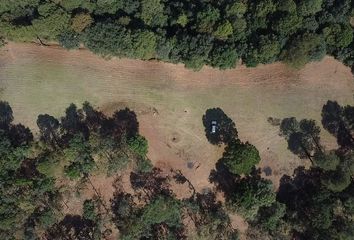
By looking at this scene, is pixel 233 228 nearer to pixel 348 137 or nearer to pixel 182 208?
pixel 182 208

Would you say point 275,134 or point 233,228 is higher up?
point 275,134

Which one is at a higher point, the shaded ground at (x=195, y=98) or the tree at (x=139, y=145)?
the shaded ground at (x=195, y=98)

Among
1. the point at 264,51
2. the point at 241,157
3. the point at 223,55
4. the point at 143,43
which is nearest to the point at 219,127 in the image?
the point at 241,157

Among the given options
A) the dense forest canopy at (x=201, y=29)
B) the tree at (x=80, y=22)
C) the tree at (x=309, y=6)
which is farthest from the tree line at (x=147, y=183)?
the tree at (x=309, y=6)

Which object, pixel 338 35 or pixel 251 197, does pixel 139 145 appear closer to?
pixel 251 197

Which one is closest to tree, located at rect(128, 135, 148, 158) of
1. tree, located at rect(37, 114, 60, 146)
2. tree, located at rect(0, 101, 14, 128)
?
tree, located at rect(37, 114, 60, 146)

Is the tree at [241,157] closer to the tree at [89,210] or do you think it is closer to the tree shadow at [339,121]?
the tree shadow at [339,121]

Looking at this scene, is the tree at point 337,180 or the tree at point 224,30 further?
the tree at point 224,30

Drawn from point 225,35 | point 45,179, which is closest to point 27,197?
point 45,179
